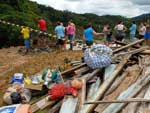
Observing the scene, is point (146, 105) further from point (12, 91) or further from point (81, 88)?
point (12, 91)

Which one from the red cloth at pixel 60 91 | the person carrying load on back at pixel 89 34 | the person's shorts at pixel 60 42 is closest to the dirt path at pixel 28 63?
the person carrying load on back at pixel 89 34

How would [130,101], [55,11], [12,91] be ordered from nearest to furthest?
1. [130,101]
2. [12,91]
3. [55,11]

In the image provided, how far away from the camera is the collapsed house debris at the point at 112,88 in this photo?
10.7 meters

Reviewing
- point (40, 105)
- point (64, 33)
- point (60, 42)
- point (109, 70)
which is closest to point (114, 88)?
point (109, 70)

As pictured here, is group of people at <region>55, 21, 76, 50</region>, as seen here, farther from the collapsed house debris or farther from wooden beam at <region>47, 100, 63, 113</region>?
wooden beam at <region>47, 100, 63, 113</region>

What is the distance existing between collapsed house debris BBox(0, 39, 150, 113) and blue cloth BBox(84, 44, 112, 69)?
0.65 feet

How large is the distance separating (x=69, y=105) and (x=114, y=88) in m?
1.48

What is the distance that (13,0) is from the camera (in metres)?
36.4

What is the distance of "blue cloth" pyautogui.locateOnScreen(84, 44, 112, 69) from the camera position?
1364cm

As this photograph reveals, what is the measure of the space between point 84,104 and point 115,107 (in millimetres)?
931

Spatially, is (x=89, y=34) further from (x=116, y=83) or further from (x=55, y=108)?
(x=55, y=108)

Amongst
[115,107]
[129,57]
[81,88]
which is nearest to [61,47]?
[129,57]

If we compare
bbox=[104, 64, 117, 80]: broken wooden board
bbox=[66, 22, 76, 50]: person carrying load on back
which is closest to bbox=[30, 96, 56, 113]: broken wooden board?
bbox=[104, 64, 117, 80]: broken wooden board

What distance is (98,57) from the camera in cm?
1377
